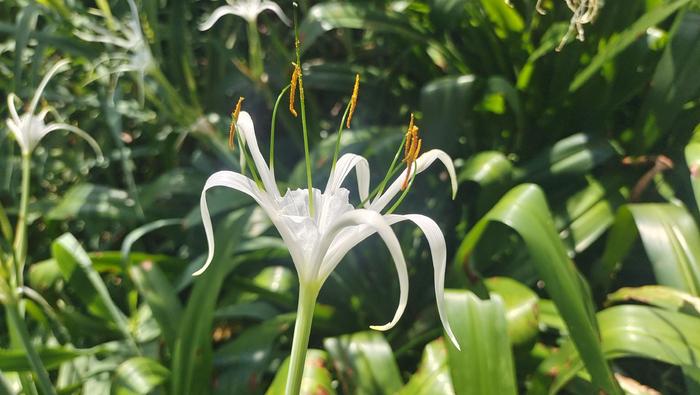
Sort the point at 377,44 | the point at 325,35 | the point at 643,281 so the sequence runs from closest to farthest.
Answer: the point at 643,281 → the point at 377,44 → the point at 325,35

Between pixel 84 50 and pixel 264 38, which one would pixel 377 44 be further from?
pixel 84 50

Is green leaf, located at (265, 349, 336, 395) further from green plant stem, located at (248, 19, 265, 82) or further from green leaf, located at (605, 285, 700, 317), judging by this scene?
green plant stem, located at (248, 19, 265, 82)

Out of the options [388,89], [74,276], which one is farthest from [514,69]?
[74,276]

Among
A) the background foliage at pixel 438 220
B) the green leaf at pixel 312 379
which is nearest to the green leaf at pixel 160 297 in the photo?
the background foliage at pixel 438 220

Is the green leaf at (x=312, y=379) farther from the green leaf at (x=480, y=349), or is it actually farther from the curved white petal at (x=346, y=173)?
the curved white petal at (x=346, y=173)

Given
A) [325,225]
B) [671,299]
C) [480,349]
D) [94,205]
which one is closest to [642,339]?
[671,299]

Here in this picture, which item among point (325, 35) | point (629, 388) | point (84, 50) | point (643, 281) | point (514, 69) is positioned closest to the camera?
point (629, 388)

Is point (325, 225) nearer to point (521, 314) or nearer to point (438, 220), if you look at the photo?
point (521, 314)
